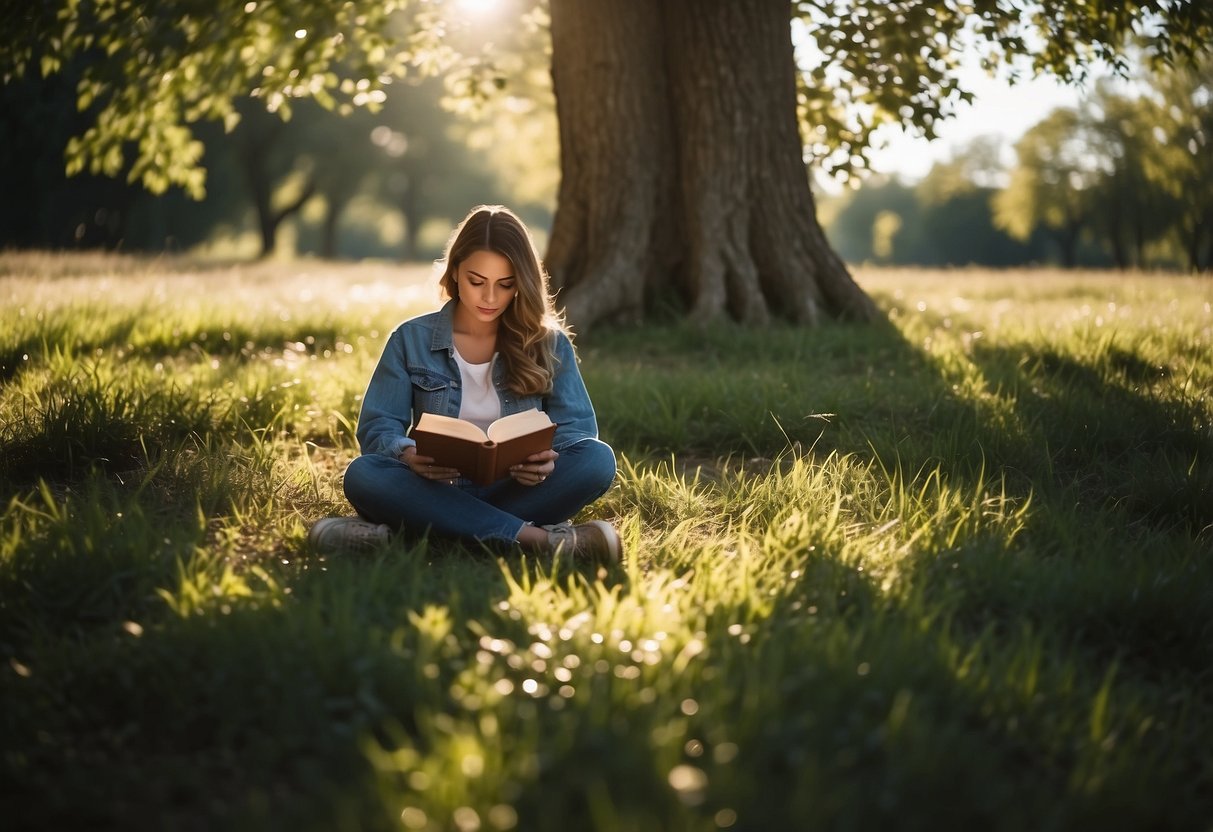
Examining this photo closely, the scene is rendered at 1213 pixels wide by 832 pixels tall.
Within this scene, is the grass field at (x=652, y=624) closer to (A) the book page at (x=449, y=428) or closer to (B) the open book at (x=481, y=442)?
(B) the open book at (x=481, y=442)

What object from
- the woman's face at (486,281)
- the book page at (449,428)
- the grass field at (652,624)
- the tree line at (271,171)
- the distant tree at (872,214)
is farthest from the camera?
the distant tree at (872,214)

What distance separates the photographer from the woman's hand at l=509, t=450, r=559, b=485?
3346 mm

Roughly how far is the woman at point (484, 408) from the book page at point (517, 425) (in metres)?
0.18

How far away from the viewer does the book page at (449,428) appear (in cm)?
305

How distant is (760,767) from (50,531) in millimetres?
2461

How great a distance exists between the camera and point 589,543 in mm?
3289

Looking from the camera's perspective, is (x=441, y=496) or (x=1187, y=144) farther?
(x=1187, y=144)

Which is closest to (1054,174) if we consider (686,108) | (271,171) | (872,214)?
(271,171)

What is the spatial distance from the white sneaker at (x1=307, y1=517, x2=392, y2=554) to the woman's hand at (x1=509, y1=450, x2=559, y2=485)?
52 cm

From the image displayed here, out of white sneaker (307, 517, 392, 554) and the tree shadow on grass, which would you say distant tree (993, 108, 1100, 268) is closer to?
the tree shadow on grass

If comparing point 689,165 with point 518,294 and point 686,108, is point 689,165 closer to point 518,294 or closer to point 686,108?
point 686,108

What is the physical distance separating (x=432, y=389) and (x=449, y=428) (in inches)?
26.5

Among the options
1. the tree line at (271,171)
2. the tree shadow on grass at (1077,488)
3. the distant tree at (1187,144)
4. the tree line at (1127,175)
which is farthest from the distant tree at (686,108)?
the distant tree at (1187,144)

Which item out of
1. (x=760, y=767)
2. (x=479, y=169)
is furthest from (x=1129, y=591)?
(x=479, y=169)
